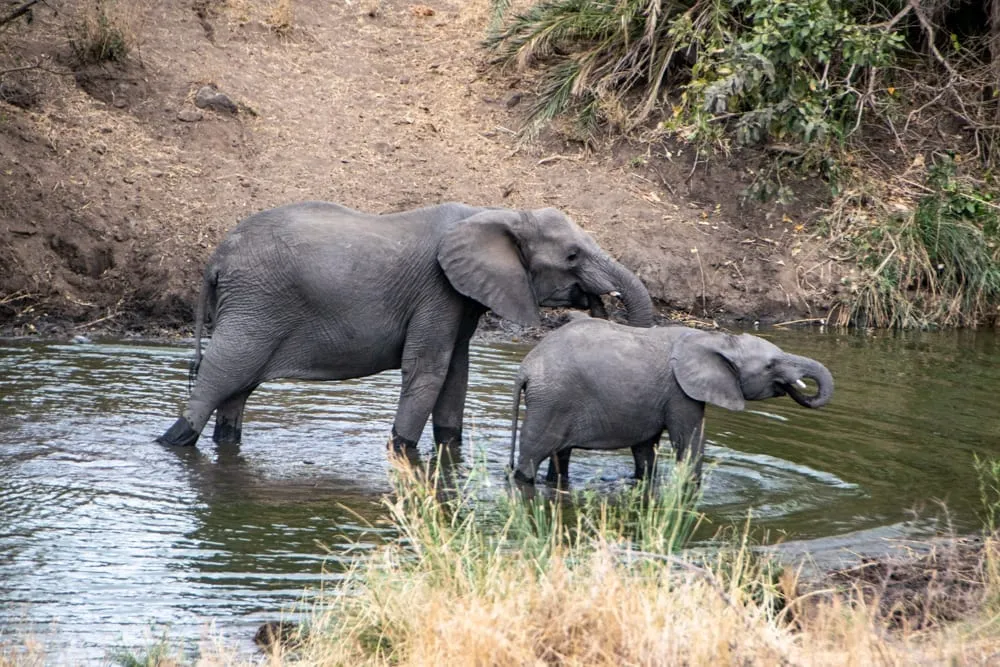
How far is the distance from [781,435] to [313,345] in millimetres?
3419

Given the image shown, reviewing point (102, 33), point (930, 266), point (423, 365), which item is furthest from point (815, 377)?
point (102, 33)

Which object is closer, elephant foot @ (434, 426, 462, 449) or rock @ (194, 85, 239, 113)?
elephant foot @ (434, 426, 462, 449)

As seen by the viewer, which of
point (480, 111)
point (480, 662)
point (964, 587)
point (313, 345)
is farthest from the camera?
point (480, 111)

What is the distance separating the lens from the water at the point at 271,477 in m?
6.17

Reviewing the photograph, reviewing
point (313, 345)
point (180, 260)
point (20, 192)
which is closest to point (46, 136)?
point (20, 192)

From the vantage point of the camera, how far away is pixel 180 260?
13.1 meters

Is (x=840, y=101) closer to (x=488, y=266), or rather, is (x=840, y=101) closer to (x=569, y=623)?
(x=488, y=266)

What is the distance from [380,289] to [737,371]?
223 centimetres

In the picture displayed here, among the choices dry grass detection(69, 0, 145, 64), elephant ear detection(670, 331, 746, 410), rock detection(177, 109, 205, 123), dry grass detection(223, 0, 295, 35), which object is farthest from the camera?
dry grass detection(223, 0, 295, 35)

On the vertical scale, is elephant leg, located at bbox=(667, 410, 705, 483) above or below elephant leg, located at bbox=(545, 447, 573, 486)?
above

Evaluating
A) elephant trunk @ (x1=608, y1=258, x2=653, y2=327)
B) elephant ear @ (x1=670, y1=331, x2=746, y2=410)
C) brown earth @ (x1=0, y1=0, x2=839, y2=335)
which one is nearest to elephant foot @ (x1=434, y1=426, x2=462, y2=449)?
elephant trunk @ (x1=608, y1=258, x2=653, y2=327)

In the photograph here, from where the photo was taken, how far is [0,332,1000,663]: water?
6.17 metres

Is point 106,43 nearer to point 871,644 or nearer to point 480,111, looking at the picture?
point 480,111

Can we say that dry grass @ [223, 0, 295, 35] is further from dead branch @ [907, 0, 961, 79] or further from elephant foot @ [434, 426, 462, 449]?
elephant foot @ [434, 426, 462, 449]
